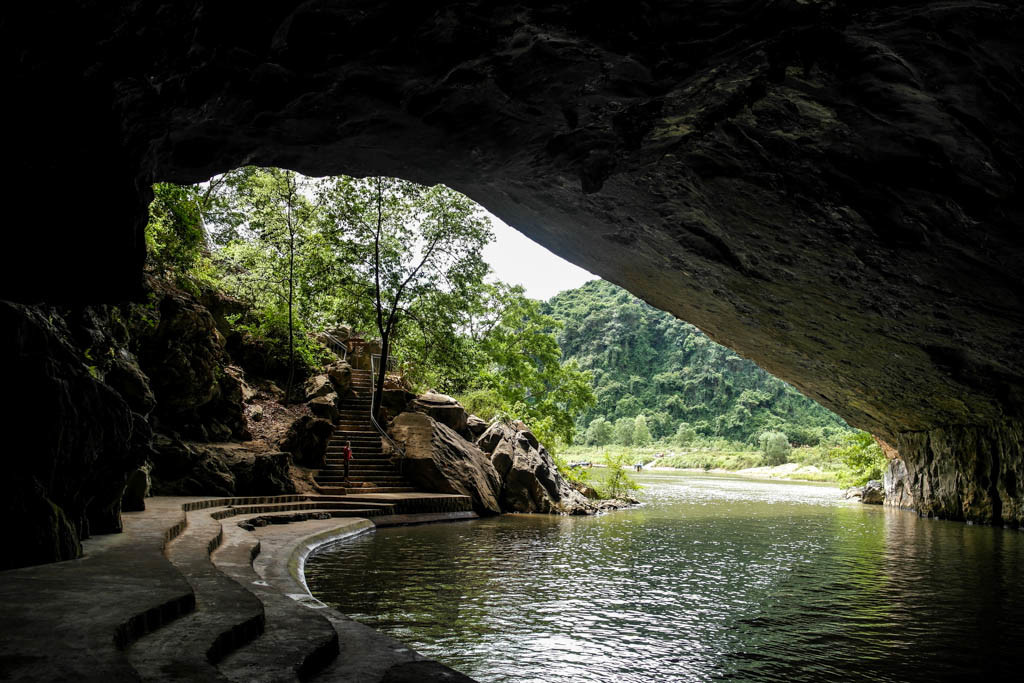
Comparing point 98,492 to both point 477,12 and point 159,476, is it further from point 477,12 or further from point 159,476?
point 477,12

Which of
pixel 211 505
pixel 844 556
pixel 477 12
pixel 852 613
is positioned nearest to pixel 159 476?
pixel 211 505

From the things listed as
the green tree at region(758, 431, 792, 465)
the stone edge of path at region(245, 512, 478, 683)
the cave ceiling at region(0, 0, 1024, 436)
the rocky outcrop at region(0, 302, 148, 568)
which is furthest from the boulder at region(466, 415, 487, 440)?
the green tree at region(758, 431, 792, 465)

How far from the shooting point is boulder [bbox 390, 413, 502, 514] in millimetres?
18312

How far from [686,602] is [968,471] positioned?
641 inches

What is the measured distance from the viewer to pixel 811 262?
9.62 meters

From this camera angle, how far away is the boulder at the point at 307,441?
17.2 meters

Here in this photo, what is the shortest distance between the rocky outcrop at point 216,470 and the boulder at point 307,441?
185cm

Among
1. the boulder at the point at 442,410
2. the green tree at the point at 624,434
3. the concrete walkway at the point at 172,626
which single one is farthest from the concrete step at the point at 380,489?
the green tree at the point at 624,434

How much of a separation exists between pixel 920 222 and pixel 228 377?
1518cm

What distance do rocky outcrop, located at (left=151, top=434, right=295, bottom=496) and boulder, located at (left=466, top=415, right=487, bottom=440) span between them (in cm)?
823

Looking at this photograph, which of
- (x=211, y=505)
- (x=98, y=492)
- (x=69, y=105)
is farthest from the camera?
(x=211, y=505)

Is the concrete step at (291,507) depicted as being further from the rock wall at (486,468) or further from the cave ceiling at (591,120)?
the cave ceiling at (591,120)

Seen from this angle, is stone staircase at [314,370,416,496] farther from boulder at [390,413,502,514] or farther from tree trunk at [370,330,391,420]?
boulder at [390,413,502,514]

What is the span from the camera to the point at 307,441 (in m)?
17.4
